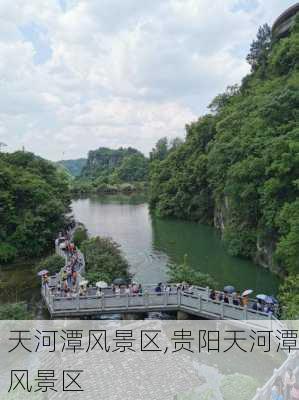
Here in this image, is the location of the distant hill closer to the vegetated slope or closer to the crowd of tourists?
the vegetated slope

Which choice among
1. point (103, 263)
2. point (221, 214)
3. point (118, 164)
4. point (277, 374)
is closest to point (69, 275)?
point (103, 263)

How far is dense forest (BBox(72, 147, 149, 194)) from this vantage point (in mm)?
121375

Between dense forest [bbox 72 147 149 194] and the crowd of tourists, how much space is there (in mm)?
109887

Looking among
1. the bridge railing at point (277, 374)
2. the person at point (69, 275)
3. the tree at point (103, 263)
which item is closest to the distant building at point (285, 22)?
the tree at point (103, 263)

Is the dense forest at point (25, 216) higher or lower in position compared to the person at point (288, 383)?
higher

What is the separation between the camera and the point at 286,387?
10.2 metres

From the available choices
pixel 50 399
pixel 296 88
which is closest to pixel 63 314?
pixel 50 399

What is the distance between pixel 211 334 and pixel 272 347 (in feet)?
9.02

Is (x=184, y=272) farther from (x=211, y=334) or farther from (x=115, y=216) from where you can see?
(x=115, y=216)

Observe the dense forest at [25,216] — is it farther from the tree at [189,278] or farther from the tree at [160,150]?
the tree at [160,150]

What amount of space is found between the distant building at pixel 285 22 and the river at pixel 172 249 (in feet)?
93.5

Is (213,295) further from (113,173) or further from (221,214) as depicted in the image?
(113,173)

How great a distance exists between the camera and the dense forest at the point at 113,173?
121 m

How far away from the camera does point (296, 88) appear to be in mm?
30125
